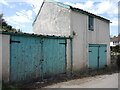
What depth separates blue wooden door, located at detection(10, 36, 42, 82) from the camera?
6344 mm

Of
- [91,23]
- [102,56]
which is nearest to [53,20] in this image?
[91,23]

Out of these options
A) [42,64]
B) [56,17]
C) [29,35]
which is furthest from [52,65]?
[56,17]

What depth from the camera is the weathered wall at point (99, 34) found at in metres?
11.2

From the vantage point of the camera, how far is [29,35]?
270 inches

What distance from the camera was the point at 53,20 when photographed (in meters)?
10.6

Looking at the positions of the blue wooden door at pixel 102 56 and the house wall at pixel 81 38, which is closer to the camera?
the house wall at pixel 81 38

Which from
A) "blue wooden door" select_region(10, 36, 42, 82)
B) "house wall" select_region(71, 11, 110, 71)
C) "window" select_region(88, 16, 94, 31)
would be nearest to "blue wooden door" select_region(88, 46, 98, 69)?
"house wall" select_region(71, 11, 110, 71)

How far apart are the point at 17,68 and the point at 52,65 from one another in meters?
2.21

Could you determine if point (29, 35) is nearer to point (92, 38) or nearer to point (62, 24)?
point (62, 24)

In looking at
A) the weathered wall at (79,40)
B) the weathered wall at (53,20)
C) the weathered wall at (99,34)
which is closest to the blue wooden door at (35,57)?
the weathered wall at (79,40)

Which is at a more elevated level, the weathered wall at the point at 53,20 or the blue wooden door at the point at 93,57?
the weathered wall at the point at 53,20

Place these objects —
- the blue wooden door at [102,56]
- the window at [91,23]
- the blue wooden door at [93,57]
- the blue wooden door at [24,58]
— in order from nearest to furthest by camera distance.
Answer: the blue wooden door at [24,58], the blue wooden door at [93,57], the window at [91,23], the blue wooden door at [102,56]

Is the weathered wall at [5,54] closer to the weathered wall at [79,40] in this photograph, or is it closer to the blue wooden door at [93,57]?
the weathered wall at [79,40]

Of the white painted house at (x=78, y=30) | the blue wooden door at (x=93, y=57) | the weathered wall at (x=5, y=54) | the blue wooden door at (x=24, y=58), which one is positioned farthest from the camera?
the blue wooden door at (x=93, y=57)
